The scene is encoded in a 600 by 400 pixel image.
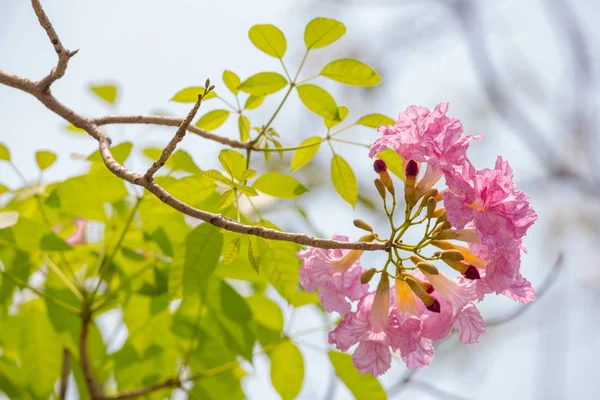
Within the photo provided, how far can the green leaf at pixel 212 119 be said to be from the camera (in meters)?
1.57

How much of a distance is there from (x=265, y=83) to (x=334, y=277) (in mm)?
539

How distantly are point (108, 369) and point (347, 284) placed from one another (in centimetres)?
117

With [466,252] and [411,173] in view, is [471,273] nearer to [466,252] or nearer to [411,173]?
[466,252]

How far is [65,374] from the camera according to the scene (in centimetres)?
213

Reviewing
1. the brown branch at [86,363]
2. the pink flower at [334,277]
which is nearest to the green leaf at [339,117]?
the pink flower at [334,277]

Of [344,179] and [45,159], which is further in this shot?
[45,159]

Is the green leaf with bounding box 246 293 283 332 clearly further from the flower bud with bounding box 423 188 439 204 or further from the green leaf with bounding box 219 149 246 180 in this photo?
the flower bud with bounding box 423 188 439 204

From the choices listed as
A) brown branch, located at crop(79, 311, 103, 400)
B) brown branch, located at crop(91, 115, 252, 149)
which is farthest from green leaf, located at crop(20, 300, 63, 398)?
brown branch, located at crop(91, 115, 252, 149)

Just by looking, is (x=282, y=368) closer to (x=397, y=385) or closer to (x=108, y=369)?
(x=397, y=385)

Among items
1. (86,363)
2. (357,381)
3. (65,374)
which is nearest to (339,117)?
(357,381)

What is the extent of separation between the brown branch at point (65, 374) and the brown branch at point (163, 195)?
1.05m

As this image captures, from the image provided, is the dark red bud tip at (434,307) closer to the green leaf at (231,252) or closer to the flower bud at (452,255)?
the flower bud at (452,255)

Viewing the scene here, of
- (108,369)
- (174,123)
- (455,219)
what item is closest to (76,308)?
(108,369)

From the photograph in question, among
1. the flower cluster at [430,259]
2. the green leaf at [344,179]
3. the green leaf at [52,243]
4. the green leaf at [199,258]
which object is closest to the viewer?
the flower cluster at [430,259]
